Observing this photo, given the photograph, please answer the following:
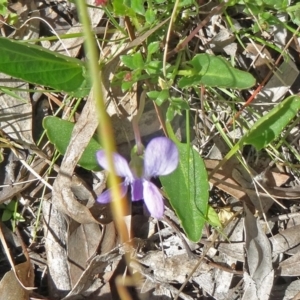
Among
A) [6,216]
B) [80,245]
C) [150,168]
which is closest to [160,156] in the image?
[150,168]

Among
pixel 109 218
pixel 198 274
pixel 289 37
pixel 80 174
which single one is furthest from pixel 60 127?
pixel 289 37

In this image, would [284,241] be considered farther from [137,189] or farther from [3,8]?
[3,8]

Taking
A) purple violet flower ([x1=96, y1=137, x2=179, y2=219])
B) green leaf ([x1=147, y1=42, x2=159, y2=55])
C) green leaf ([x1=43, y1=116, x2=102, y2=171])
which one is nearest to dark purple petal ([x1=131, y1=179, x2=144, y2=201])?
purple violet flower ([x1=96, y1=137, x2=179, y2=219])

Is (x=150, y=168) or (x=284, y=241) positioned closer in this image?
(x=150, y=168)

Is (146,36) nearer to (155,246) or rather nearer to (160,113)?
(160,113)

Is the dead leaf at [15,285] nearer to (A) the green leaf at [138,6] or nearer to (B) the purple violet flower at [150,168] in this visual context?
(B) the purple violet flower at [150,168]
